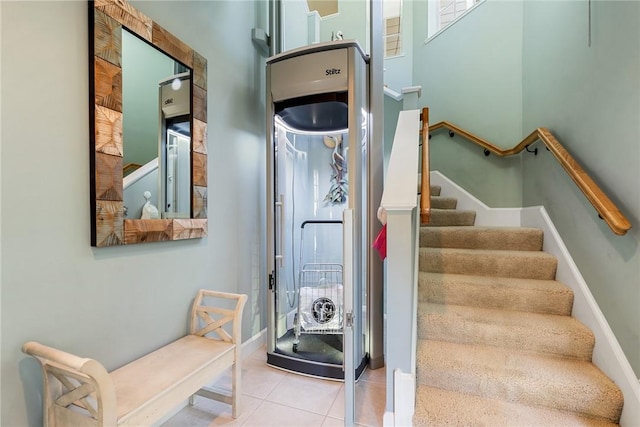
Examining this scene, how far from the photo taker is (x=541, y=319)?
174cm

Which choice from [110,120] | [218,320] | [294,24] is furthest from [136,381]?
[294,24]

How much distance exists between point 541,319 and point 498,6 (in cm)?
305

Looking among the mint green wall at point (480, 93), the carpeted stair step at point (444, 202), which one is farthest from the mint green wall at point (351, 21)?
the carpeted stair step at point (444, 202)

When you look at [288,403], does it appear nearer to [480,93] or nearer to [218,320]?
[218,320]

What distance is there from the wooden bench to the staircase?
3.49 feet

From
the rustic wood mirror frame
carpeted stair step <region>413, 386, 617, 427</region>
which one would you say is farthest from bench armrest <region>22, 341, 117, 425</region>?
carpeted stair step <region>413, 386, 617, 427</region>

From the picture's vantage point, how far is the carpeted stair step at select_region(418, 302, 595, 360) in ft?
5.25

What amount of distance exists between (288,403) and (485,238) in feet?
6.33

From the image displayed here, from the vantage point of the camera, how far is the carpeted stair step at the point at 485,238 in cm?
232

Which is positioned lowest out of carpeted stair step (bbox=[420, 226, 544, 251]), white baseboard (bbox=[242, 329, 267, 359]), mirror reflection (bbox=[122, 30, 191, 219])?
white baseboard (bbox=[242, 329, 267, 359])

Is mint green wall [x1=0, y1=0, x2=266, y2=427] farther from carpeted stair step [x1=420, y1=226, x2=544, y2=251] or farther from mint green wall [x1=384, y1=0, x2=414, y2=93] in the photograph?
mint green wall [x1=384, y1=0, x2=414, y2=93]

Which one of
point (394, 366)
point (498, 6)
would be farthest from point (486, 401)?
point (498, 6)

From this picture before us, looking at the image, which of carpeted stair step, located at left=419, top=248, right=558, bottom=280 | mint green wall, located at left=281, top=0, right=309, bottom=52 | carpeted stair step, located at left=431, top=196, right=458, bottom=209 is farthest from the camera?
carpeted stair step, located at left=431, top=196, right=458, bottom=209

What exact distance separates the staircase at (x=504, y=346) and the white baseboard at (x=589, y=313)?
0.04m
